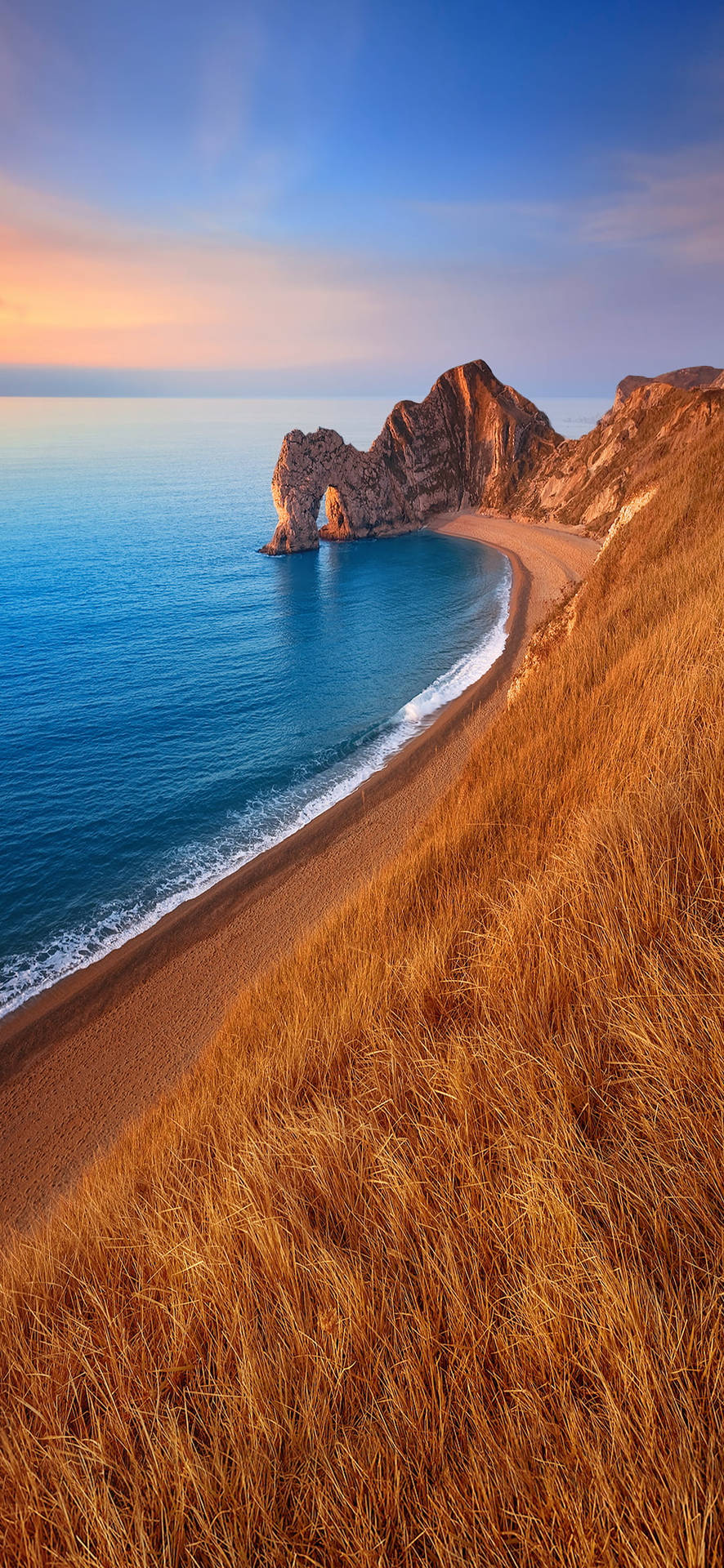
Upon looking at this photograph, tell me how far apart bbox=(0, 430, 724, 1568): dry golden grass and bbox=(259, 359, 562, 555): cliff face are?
59830 mm

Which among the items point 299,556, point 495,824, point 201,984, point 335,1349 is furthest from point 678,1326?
point 299,556

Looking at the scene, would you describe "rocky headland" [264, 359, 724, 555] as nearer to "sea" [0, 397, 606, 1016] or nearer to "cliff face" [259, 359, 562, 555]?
"cliff face" [259, 359, 562, 555]

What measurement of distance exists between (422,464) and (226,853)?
6433 centimetres

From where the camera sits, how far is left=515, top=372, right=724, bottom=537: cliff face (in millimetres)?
44562

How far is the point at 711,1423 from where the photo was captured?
1178 mm

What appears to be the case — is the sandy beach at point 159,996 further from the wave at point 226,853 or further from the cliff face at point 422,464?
the cliff face at point 422,464

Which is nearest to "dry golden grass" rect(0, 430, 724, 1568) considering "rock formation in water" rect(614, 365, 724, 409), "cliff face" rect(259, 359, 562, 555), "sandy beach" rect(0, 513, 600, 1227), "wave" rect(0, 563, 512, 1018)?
"sandy beach" rect(0, 513, 600, 1227)

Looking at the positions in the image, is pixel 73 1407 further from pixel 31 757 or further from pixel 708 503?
pixel 31 757

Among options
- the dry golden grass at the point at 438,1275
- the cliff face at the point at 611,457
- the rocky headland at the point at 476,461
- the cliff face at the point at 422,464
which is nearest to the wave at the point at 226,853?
the dry golden grass at the point at 438,1275

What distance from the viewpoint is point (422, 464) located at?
229 feet

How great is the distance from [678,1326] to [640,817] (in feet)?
7.89

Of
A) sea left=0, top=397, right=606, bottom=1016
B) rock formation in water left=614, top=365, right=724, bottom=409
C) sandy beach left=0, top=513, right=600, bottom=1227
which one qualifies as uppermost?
rock formation in water left=614, top=365, right=724, bottom=409

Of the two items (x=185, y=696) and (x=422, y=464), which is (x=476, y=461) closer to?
(x=422, y=464)

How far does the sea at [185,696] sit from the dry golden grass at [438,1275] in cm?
1321
